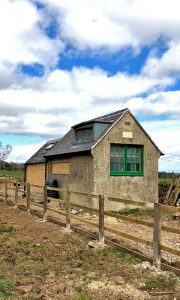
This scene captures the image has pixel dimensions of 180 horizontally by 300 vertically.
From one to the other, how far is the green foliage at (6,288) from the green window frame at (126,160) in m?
11.9

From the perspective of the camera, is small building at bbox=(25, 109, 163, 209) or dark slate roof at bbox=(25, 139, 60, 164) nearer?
small building at bbox=(25, 109, 163, 209)

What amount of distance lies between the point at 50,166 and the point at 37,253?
13481mm

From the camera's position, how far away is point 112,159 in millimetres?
18406

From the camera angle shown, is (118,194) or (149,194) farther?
(149,194)

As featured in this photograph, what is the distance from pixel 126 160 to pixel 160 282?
1225 centimetres

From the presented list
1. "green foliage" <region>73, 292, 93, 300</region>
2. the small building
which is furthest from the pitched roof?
"green foliage" <region>73, 292, 93, 300</region>

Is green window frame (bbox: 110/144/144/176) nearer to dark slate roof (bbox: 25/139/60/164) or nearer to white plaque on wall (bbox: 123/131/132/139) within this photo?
white plaque on wall (bbox: 123/131/132/139)

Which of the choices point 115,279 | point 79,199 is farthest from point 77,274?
point 79,199

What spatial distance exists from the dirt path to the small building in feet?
23.3

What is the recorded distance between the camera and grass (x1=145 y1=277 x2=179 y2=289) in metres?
6.66

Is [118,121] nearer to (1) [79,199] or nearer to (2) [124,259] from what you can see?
(1) [79,199]

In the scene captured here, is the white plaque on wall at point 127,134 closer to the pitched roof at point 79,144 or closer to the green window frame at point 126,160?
the green window frame at point 126,160

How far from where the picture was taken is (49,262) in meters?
8.22

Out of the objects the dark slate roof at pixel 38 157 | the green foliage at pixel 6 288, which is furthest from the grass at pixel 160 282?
the dark slate roof at pixel 38 157
